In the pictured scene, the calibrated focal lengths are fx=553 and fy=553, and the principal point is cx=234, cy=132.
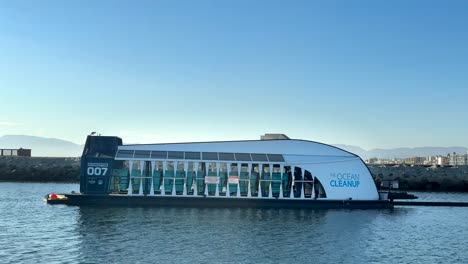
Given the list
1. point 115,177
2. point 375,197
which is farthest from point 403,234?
point 115,177

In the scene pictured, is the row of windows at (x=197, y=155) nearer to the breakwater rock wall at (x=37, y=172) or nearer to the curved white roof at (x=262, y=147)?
the curved white roof at (x=262, y=147)

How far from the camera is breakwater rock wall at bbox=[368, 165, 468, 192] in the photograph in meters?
99.8

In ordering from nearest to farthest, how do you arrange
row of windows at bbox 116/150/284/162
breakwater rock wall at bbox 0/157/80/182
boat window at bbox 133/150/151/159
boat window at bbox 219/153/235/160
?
boat window at bbox 133/150/151/159 < row of windows at bbox 116/150/284/162 < boat window at bbox 219/153/235/160 < breakwater rock wall at bbox 0/157/80/182

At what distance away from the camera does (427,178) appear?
104125 millimetres

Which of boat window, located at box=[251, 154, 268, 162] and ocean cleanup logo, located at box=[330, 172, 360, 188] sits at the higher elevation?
boat window, located at box=[251, 154, 268, 162]

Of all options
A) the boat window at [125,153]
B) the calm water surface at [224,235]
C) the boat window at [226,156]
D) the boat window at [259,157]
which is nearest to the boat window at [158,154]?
the boat window at [125,153]

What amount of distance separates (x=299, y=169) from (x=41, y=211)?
1059 inches

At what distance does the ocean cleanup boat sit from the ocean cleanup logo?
0.36ft

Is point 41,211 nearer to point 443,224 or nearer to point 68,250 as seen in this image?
point 68,250

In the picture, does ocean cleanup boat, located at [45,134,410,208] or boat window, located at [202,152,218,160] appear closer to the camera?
ocean cleanup boat, located at [45,134,410,208]

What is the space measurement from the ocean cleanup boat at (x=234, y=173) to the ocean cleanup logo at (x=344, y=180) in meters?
0.11

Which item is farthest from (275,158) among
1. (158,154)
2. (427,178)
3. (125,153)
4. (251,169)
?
(427,178)

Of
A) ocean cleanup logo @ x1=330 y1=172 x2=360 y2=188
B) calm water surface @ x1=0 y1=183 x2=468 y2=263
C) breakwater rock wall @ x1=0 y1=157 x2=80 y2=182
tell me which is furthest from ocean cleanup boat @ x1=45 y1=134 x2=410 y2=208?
breakwater rock wall @ x1=0 y1=157 x2=80 y2=182

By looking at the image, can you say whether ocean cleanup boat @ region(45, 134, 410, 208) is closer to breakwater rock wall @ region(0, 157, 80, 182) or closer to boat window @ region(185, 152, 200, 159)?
boat window @ region(185, 152, 200, 159)
